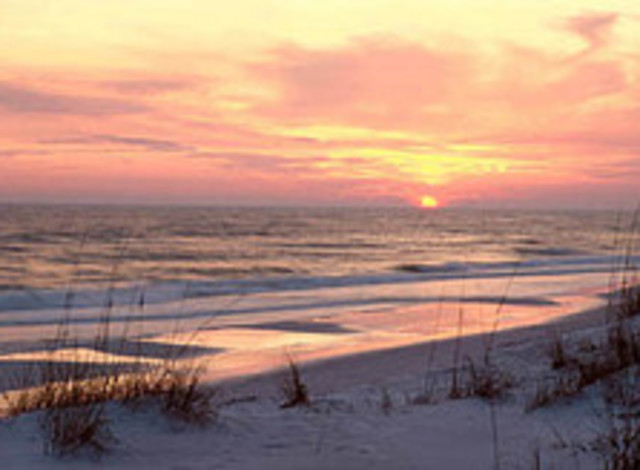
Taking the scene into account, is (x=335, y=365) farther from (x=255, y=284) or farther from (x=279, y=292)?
(x=255, y=284)

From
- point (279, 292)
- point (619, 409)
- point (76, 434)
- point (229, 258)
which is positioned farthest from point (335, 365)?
point (229, 258)

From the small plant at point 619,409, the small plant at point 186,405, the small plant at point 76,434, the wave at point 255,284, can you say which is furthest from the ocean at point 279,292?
the small plant at point 619,409

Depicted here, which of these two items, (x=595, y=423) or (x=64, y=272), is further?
(x=64, y=272)

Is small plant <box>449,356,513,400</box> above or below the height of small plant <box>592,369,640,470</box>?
below

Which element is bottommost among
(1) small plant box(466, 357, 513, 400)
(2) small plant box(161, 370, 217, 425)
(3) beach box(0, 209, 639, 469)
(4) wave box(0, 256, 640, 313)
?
(4) wave box(0, 256, 640, 313)

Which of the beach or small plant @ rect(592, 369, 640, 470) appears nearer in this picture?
small plant @ rect(592, 369, 640, 470)

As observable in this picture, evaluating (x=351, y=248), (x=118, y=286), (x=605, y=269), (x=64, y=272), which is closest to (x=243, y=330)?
(x=118, y=286)

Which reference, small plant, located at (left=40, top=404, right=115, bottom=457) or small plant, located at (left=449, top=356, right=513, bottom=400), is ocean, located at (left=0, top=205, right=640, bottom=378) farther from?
small plant, located at (left=449, top=356, right=513, bottom=400)

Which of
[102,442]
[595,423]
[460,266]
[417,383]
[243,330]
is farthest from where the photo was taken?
[460,266]

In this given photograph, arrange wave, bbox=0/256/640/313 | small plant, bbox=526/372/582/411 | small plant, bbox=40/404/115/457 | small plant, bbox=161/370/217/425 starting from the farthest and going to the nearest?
wave, bbox=0/256/640/313 < small plant, bbox=526/372/582/411 < small plant, bbox=161/370/217/425 < small plant, bbox=40/404/115/457

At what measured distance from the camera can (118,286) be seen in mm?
19062

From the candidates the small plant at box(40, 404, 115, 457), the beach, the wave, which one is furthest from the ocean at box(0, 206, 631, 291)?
the small plant at box(40, 404, 115, 457)

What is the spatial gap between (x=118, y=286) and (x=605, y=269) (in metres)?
17.2

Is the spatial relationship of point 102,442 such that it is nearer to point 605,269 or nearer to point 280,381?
point 280,381
